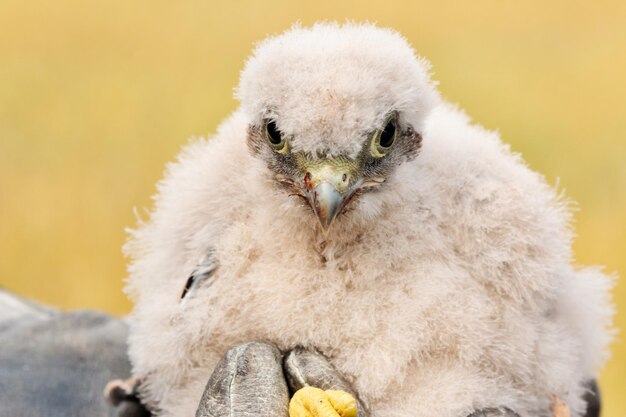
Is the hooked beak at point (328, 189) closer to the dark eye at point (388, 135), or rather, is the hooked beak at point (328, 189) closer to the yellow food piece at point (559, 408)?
the dark eye at point (388, 135)

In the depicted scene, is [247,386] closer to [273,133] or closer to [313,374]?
[313,374]

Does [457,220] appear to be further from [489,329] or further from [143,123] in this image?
[143,123]

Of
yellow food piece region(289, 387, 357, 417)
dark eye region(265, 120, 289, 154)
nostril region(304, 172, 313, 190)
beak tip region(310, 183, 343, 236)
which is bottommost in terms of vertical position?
yellow food piece region(289, 387, 357, 417)

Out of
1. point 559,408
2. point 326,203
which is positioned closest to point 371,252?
point 326,203

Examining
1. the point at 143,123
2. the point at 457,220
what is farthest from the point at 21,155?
the point at 457,220

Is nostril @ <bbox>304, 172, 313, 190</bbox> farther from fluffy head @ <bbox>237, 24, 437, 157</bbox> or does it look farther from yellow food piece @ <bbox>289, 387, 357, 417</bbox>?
yellow food piece @ <bbox>289, 387, 357, 417</bbox>

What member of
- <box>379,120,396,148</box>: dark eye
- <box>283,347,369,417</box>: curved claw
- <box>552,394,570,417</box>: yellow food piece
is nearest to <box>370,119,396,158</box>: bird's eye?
<box>379,120,396,148</box>: dark eye

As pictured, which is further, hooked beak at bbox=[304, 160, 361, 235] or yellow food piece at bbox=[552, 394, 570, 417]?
yellow food piece at bbox=[552, 394, 570, 417]
